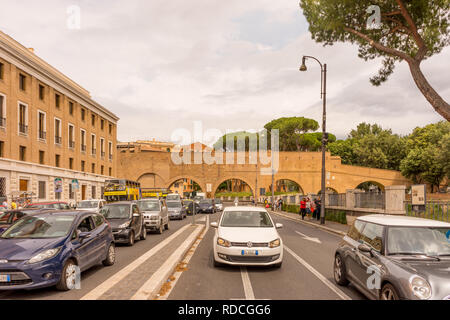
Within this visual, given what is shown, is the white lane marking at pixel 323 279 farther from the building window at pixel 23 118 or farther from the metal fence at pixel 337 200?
the building window at pixel 23 118

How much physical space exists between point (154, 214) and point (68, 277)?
10.8 m

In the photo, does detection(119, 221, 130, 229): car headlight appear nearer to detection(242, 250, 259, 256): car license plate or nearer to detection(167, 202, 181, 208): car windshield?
detection(242, 250, 259, 256): car license plate

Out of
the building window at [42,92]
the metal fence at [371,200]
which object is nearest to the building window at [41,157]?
the building window at [42,92]

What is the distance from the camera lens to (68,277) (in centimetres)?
715

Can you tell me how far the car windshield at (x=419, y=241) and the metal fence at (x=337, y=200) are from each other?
2049cm

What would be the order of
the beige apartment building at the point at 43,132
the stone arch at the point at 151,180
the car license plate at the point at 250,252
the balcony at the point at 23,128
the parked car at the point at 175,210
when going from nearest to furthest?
the car license plate at the point at 250,252 < the parked car at the point at 175,210 < the beige apartment building at the point at 43,132 < the balcony at the point at 23,128 < the stone arch at the point at 151,180

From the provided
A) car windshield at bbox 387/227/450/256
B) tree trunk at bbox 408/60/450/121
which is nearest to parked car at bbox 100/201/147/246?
Answer: car windshield at bbox 387/227/450/256

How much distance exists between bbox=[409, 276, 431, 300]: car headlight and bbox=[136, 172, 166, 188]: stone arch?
61.6 m

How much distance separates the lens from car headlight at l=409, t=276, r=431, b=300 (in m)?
4.72

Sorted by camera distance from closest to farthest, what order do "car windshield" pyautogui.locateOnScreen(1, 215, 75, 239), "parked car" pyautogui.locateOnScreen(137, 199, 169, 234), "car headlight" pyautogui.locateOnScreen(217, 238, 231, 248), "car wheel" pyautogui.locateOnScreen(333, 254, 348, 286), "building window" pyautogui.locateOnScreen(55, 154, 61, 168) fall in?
1. "car wheel" pyautogui.locateOnScreen(333, 254, 348, 286)
2. "car windshield" pyautogui.locateOnScreen(1, 215, 75, 239)
3. "car headlight" pyautogui.locateOnScreen(217, 238, 231, 248)
4. "parked car" pyautogui.locateOnScreen(137, 199, 169, 234)
5. "building window" pyautogui.locateOnScreen(55, 154, 61, 168)

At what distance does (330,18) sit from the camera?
1961 cm

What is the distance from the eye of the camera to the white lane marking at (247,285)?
6.65 metres

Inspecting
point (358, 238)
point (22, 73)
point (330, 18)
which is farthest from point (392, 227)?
point (22, 73)
